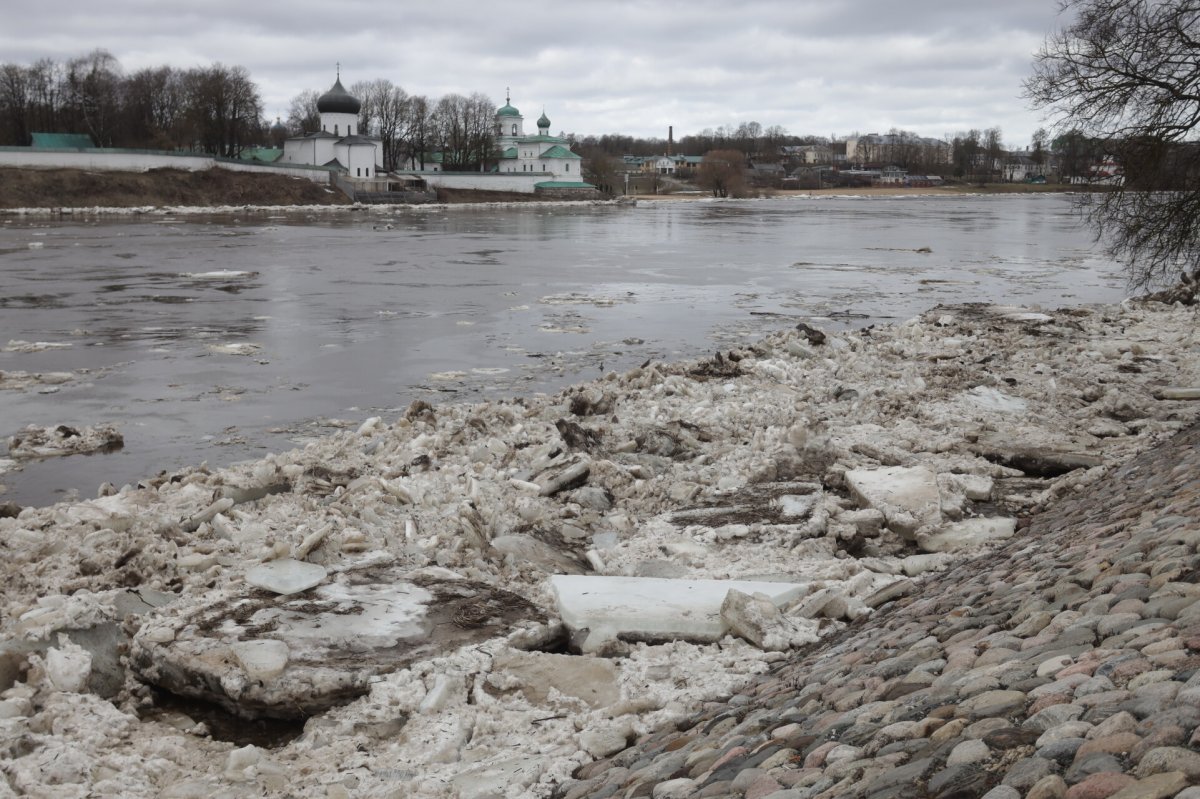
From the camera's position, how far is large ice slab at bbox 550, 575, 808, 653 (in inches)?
209

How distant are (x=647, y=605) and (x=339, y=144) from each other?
328 ft

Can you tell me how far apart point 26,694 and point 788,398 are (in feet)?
26.8

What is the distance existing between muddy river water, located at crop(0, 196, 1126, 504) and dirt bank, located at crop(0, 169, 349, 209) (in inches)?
1250

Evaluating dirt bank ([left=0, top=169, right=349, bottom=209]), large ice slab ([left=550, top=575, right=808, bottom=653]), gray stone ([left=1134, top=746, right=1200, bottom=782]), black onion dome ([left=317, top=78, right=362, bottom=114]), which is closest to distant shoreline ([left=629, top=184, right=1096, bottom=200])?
black onion dome ([left=317, top=78, right=362, bottom=114])

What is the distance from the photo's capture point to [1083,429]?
10.1 meters

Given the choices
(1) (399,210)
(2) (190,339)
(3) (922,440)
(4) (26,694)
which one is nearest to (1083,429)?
(3) (922,440)

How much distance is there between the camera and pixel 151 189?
7788 centimetres

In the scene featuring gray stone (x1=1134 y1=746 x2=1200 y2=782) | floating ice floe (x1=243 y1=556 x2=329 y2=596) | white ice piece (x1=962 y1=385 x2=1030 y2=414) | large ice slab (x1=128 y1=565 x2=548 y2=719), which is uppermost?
gray stone (x1=1134 y1=746 x2=1200 y2=782)

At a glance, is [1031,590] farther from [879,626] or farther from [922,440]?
[922,440]

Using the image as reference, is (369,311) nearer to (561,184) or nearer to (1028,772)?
(1028,772)

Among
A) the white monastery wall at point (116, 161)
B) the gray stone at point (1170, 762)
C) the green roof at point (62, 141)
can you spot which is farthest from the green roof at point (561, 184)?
the gray stone at point (1170, 762)

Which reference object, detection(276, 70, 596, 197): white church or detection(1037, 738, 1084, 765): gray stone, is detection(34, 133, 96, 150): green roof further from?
detection(1037, 738, 1084, 765): gray stone

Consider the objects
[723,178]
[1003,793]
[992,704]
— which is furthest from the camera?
[723,178]

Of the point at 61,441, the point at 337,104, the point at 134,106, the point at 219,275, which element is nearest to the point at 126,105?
the point at 134,106
